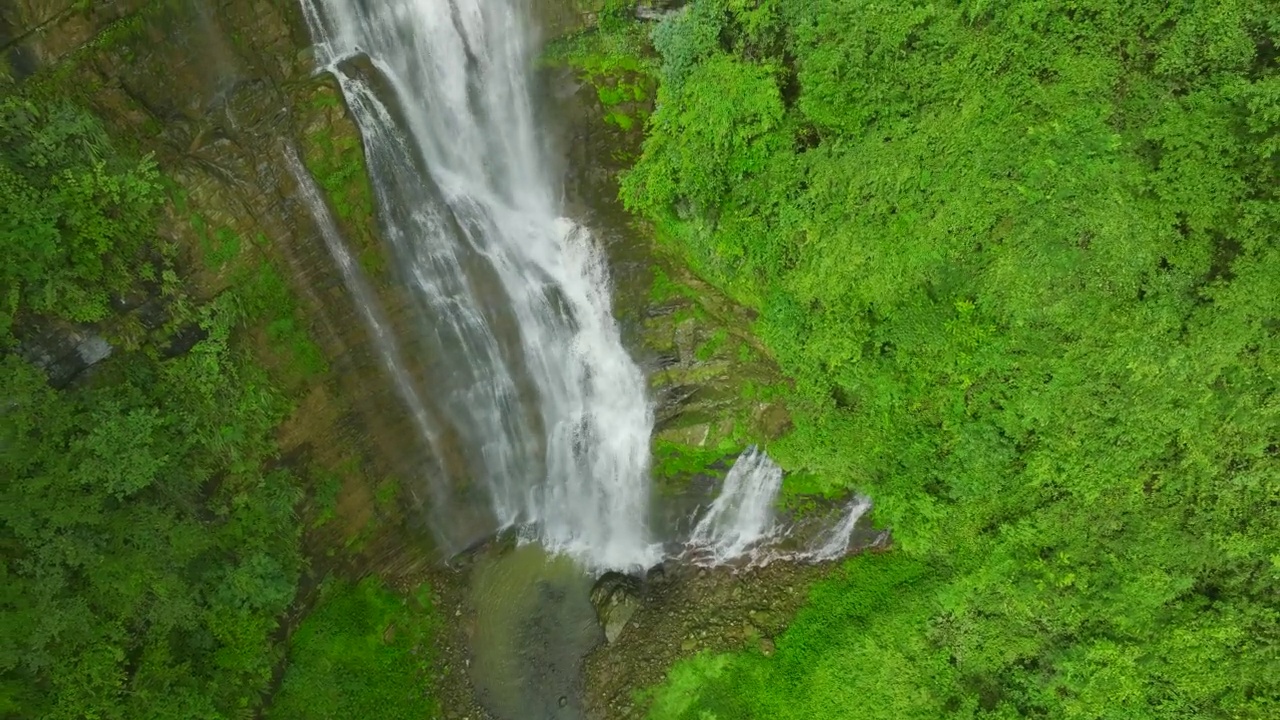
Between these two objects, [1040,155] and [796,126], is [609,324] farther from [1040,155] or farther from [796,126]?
[1040,155]

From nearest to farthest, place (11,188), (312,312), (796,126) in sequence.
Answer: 1. (11,188)
2. (796,126)
3. (312,312)

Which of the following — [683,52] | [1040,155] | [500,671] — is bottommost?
[500,671]

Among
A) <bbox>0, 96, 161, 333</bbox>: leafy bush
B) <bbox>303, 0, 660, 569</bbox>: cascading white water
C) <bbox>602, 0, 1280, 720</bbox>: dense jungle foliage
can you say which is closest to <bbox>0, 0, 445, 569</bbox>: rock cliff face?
<bbox>0, 96, 161, 333</bbox>: leafy bush

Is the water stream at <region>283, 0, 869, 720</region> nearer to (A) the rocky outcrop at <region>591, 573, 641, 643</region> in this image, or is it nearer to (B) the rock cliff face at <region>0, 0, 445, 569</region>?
(A) the rocky outcrop at <region>591, 573, 641, 643</region>

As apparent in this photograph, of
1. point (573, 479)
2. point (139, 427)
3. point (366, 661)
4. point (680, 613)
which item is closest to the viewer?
point (139, 427)

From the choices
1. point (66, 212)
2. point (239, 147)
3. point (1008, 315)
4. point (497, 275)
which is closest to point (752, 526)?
point (1008, 315)

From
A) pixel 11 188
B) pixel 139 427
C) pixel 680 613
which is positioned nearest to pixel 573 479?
pixel 680 613

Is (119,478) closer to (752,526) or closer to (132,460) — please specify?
(132,460)
